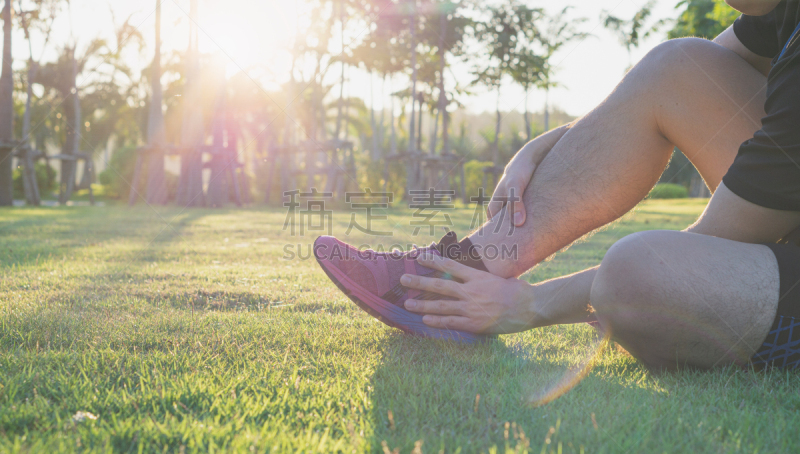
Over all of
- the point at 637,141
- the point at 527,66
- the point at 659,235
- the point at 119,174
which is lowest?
the point at 659,235

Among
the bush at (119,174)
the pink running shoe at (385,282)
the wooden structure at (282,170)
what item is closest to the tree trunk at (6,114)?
the bush at (119,174)

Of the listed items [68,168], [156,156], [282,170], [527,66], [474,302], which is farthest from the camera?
[527,66]

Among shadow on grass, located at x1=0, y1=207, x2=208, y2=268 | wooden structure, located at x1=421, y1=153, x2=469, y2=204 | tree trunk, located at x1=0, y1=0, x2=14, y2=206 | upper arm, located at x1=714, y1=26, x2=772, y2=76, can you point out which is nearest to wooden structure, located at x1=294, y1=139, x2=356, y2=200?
wooden structure, located at x1=421, y1=153, x2=469, y2=204

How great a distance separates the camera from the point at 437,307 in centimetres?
153

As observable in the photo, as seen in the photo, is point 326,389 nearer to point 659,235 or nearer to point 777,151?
point 659,235

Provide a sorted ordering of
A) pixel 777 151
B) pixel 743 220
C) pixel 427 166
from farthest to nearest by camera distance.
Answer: pixel 427 166 < pixel 743 220 < pixel 777 151

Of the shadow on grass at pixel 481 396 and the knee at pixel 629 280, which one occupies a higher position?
the knee at pixel 629 280

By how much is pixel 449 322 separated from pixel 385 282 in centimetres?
26

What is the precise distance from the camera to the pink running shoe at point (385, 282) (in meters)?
1.58

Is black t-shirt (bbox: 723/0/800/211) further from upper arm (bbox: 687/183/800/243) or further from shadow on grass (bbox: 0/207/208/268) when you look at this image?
shadow on grass (bbox: 0/207/208/268)

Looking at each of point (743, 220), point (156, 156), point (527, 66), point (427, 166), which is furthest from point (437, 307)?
point (527, 66)

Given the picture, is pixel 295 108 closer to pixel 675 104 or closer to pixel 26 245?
pixel 26 245

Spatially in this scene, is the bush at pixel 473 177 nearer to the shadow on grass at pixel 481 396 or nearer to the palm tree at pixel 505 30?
the palm tree at pixel 505 30

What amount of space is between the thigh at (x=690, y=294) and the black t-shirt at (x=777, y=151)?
0.13 m
